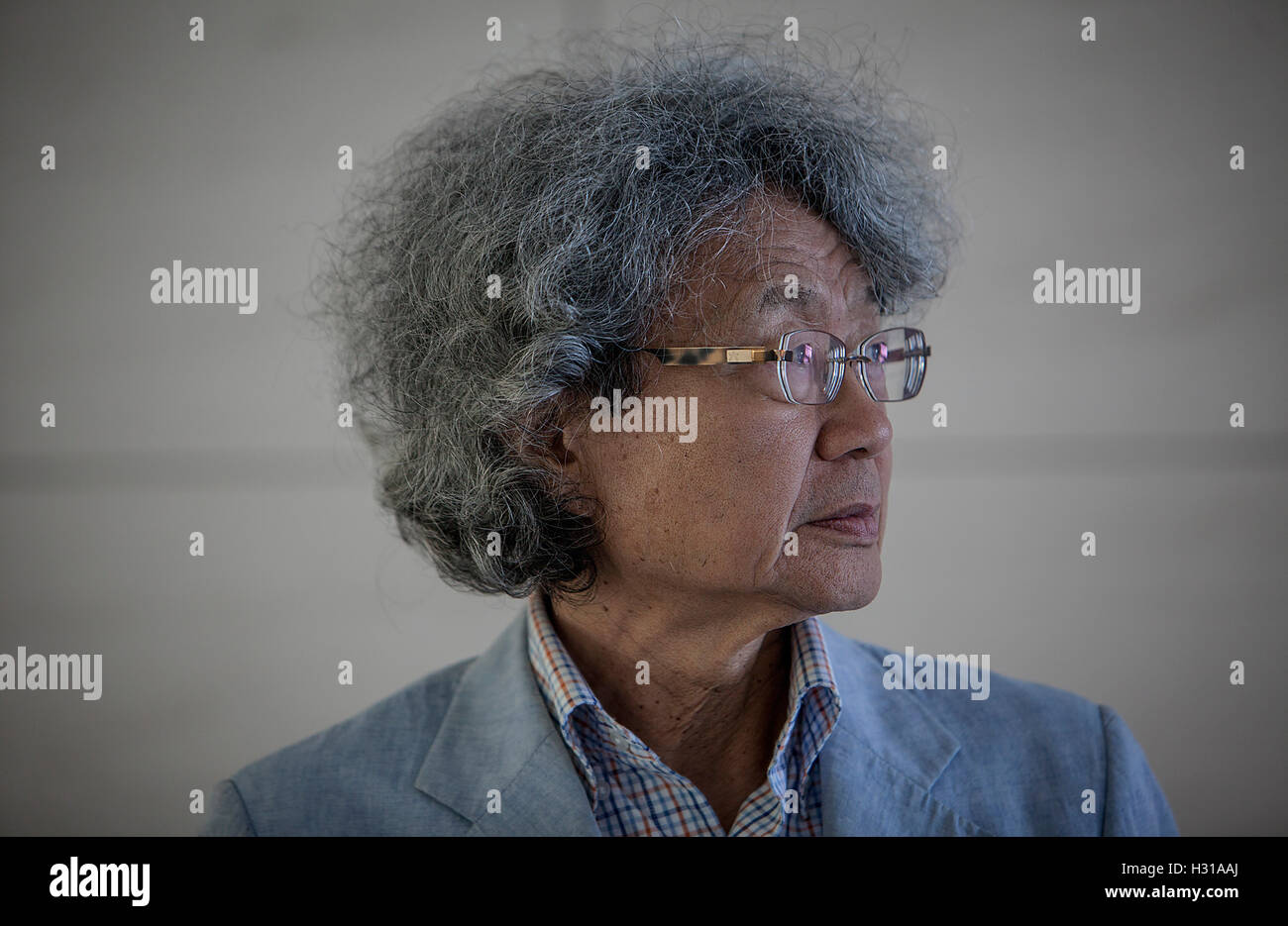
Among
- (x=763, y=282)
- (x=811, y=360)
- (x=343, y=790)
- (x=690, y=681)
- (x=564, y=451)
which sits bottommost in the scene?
(x=343, y=790)

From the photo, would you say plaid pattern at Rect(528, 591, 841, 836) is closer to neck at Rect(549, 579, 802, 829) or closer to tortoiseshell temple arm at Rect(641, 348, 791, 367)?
neck at Rect(549, 579, 802, 829)

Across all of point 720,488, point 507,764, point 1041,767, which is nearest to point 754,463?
point 720,488

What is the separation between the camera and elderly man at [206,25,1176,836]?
1.23 meters

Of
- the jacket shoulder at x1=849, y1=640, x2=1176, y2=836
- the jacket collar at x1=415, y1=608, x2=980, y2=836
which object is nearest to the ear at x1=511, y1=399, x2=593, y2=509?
the jacket collar at x1=415, y1=608, x2=980, y2=836

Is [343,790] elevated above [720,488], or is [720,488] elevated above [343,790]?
[720,488]

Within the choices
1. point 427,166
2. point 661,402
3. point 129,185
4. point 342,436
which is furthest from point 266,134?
point 661,402

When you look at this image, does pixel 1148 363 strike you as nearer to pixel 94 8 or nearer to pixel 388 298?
pixel 388 298

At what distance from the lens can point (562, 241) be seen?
1.24 m

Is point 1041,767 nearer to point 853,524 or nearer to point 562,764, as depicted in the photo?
point 853,524

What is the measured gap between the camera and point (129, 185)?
5.50ft

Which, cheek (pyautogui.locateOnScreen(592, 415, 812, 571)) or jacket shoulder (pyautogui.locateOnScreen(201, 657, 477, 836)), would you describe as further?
jacket shoulder (pyautogui.locateOnScreen(201, 657, 477, 836))

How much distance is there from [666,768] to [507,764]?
0.22m

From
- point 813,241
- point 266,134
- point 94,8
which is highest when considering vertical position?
point 94,8
